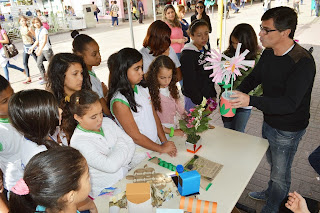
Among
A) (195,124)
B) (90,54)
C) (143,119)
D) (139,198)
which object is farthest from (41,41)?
(139,198)

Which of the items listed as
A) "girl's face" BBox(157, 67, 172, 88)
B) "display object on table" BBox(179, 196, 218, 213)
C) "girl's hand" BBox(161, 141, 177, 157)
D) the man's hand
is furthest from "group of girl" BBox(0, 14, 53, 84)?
"display object on table" BBox(179, 196, 218, 213)

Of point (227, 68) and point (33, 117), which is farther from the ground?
point (227, 68)

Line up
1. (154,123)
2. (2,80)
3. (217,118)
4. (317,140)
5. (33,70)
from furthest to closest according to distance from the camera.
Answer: (33,70)
(217,118)
(317,140)
(154,123)
(2,80)

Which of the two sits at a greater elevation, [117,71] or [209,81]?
[117,71]

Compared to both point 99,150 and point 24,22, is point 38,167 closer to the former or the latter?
point 99,150

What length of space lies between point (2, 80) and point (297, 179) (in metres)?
3.14

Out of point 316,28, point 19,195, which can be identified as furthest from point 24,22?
point 316,28

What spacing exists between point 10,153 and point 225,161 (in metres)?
1.60

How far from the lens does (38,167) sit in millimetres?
1140

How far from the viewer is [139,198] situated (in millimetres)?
1371

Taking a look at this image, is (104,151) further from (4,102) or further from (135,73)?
(4,102)

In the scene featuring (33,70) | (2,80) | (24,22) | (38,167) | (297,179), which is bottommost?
(297,179)

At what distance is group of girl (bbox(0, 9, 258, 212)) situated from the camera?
118 cm

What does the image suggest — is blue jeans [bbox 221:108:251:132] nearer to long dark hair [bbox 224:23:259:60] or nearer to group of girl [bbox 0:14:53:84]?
long dark hair [bbox 224:23:259:60]
